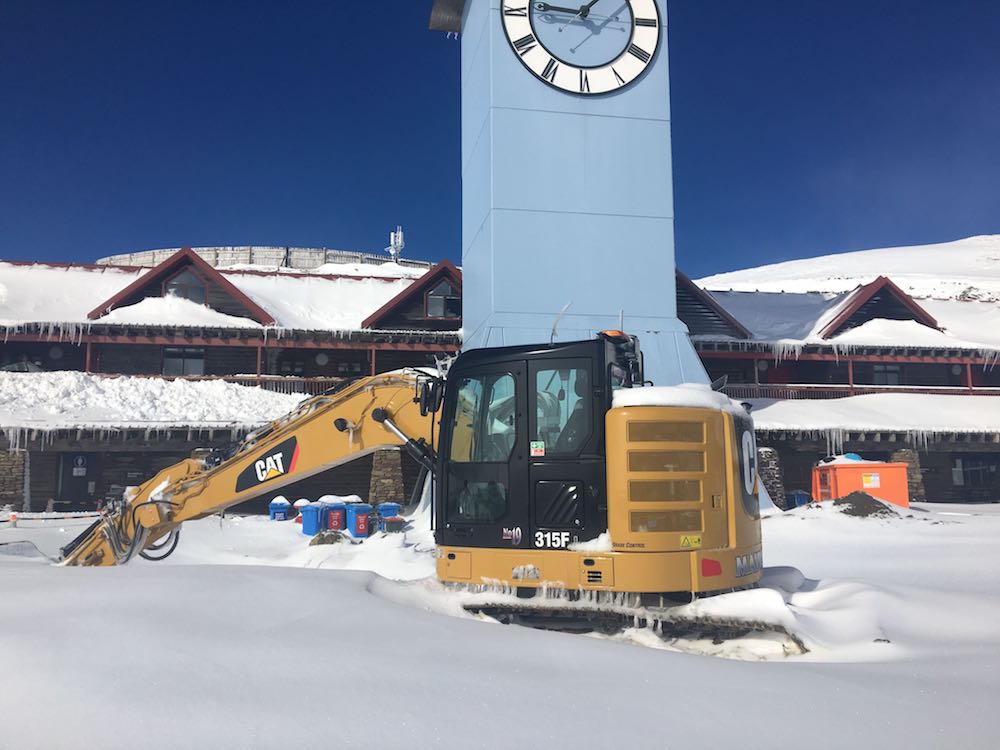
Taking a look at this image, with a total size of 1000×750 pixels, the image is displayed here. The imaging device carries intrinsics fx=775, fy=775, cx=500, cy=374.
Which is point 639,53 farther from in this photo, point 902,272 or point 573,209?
point 902,272

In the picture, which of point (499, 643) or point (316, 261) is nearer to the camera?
point (499, 643)

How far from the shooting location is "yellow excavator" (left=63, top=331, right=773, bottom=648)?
5422mm

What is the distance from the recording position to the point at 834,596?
6.71m

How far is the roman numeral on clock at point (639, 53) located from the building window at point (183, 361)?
15168mm

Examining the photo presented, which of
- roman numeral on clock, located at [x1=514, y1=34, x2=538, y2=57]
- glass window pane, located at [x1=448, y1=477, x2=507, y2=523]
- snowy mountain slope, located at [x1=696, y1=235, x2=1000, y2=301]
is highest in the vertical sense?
snowy mountain slope, located at [x1=696, y1=235, x2=1000, y2=301]

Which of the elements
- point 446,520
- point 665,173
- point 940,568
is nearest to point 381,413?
point 446,520

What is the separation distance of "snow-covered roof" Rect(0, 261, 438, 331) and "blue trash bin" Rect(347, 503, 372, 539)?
8114mm

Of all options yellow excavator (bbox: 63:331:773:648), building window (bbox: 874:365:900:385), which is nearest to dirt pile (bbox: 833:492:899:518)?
yellow excavator (bbox: 63:331:773:648)

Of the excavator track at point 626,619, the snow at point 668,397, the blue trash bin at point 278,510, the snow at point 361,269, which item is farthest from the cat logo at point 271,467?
the snow at point 361,269

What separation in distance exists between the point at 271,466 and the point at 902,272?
87.0 m

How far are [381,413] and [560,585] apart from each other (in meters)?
2.72

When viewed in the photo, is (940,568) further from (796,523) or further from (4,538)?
(4,538)

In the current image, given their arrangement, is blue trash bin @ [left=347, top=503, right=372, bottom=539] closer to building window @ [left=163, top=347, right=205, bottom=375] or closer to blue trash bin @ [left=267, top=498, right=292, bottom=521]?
blue trash bin @ [left=267, top=498, right=292, bottom=521]

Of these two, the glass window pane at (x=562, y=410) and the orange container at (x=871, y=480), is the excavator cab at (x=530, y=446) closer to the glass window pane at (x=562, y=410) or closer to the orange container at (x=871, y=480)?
the glass window pane at (x=562, y=410)
